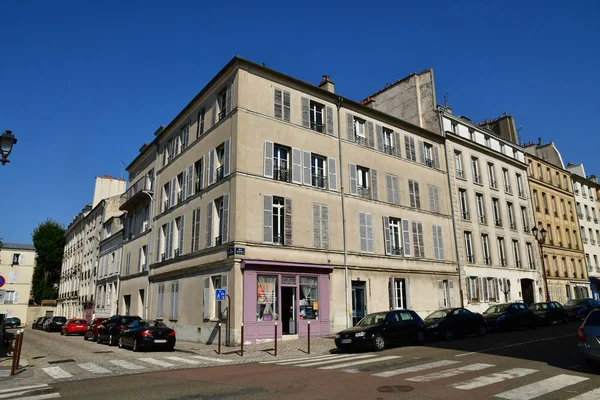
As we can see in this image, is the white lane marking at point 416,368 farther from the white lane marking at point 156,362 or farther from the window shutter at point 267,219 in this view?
the window shutter at point 267,219

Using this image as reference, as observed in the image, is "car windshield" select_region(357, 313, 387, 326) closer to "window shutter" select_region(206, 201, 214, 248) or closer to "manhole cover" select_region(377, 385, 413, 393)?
"manhole cover" select_region(377, 385, 413, 393)

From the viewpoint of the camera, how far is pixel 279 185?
18.9 metres

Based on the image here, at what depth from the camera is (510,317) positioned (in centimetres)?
1953

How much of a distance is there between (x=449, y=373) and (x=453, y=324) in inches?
333

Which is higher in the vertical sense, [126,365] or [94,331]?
[94,331]

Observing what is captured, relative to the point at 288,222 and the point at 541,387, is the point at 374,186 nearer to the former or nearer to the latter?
the point at 288,222

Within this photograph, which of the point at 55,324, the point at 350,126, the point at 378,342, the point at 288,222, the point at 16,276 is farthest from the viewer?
the point at 16,276

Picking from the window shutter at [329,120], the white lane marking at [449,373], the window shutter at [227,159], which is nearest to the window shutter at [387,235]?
the window shutter at [329,120]

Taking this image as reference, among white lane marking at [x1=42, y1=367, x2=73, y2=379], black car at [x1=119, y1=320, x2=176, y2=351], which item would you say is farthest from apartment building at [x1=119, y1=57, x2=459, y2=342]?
white lane marking at [x1=42, y1=367, x2=73, y2=379]

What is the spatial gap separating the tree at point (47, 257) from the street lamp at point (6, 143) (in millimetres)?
58626

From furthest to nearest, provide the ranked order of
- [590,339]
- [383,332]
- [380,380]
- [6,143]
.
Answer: [383,332]
[6,143]
[590,339]
[380,380]

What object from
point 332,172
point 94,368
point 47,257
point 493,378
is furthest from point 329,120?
point 47,257

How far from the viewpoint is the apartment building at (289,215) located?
1778 centimetres

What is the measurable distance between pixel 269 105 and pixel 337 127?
426cm
